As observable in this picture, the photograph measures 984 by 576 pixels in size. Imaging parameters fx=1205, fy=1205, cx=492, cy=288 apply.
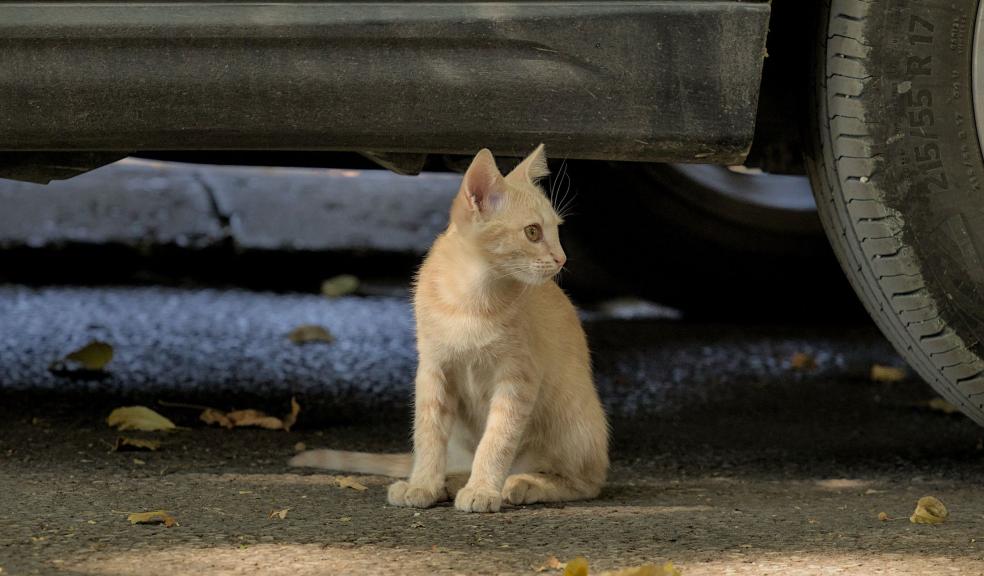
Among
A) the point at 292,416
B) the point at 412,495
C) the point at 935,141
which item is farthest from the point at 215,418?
the point at 935,141

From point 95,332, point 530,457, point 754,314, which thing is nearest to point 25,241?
point 95,332

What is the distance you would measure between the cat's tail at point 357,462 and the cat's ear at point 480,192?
0.61m

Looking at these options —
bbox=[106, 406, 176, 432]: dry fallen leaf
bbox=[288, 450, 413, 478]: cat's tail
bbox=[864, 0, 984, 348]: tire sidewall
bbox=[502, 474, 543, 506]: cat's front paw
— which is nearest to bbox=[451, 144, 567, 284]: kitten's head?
bbox=[502, 474, 543, 506]: cat's front paw

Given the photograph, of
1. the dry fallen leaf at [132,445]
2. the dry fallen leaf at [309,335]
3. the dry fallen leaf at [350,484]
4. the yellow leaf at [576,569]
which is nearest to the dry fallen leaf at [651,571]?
the yellow leaf at [576,569]

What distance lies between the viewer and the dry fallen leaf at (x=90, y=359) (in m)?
3.73

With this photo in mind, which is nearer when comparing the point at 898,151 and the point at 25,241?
the point at 898,151

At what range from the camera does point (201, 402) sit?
347 centimetres

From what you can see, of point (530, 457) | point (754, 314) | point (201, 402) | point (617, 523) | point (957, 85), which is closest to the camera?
point (617, 523)

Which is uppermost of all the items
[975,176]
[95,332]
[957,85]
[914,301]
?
[957,85]

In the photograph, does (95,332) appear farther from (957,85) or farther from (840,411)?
(957,85)

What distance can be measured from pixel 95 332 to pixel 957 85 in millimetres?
3139

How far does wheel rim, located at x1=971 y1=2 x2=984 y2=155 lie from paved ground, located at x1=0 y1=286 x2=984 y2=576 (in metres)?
0.81

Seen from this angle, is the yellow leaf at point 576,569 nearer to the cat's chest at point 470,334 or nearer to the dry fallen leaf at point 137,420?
the cat's chest at point 470,334

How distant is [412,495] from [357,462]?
13.6 inches
